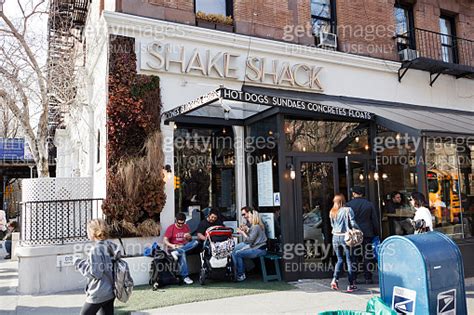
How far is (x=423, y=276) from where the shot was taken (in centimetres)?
407

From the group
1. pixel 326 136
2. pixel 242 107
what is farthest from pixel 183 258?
pixel 326 136

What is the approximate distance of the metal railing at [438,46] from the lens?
12.8 meters

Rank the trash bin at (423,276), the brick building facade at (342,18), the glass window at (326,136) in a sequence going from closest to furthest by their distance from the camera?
the trash bin at (423,276), the glass window at (326,136), the brick building facade at (342,18)

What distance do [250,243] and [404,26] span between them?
9602 mm

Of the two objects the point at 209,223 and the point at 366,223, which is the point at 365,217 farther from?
the point at 209,223

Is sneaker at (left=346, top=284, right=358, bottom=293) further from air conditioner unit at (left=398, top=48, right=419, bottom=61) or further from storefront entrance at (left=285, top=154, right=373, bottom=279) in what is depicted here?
air conditioner unit at (left=398, top=48, right=419, bottom=61)

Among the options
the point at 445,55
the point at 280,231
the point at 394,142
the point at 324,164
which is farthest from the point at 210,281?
the point at 445,55

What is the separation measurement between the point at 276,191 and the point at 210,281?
7.63ft

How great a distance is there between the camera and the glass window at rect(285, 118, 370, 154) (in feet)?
28.1

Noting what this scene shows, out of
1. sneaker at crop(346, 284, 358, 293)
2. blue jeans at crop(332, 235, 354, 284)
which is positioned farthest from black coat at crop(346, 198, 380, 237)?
sneaker at crop(346, 284, 358, 293)

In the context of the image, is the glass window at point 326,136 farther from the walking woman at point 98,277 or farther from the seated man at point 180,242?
the walking woman at point 98,277

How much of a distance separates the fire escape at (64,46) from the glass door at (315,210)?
277 inches

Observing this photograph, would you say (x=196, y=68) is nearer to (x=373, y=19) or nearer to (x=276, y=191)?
(x=276, y=191)

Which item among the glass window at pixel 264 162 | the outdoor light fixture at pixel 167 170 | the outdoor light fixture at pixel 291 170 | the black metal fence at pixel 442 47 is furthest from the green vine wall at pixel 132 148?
the black metal fence at pixel 442 47
